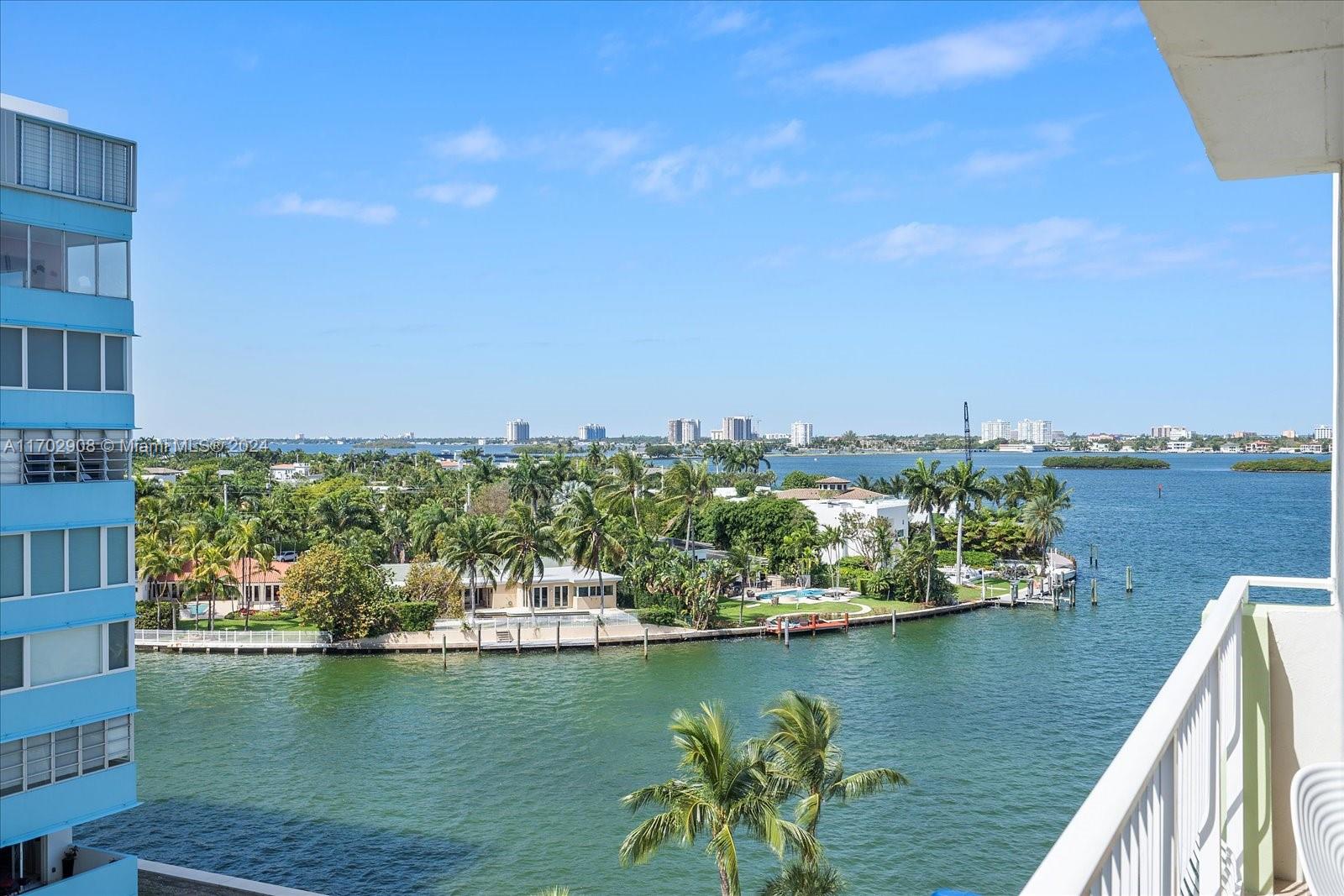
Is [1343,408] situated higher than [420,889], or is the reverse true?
[1343,408]

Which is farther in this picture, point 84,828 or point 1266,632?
point 84,828

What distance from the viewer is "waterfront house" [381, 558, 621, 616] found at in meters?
39.6

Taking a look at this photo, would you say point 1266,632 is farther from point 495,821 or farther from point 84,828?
point 84,828

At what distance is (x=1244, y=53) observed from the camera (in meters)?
1.96

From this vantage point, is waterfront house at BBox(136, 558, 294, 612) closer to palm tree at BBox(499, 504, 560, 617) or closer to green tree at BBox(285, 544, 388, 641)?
green tree at BBox(285, 544, 388, 641)

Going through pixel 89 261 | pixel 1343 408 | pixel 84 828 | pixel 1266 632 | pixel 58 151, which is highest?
pixel 58 151

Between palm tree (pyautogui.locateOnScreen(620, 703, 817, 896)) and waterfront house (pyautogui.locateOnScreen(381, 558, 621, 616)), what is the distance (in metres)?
27.1

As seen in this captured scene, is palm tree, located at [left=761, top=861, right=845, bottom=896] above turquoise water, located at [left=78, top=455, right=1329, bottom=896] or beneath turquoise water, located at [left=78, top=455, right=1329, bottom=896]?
above

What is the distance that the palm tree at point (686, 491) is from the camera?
167ft

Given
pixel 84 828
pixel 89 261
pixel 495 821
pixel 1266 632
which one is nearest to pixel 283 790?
pixel 84 828

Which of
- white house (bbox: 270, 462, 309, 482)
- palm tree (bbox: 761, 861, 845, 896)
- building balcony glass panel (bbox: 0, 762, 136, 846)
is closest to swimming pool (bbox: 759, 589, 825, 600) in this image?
palm tree (bbox: 761, 861, 845, 896)

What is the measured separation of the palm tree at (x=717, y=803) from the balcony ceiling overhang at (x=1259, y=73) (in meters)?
10.3

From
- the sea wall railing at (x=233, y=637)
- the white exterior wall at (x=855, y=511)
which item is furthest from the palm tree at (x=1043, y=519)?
the sea wall railing at (x=233, y=637)

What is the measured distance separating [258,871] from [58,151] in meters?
11.8
